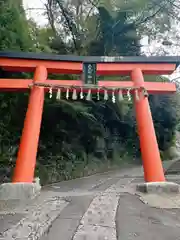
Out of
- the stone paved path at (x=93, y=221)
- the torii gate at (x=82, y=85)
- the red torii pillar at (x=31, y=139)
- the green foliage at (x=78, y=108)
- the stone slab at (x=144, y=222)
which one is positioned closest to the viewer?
the stone paved path at (x=93, y=221)

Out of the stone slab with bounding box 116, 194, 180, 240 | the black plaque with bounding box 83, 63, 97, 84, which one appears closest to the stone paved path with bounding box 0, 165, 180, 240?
the stone slab with bounding box 116, 194, 180, 240

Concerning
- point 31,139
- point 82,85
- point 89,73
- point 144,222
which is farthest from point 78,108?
point 144,222

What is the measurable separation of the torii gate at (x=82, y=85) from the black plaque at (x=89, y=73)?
26mm

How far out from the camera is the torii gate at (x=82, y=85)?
258 inches

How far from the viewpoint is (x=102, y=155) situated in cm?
1399

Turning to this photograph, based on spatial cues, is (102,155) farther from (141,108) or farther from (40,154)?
(141,108)

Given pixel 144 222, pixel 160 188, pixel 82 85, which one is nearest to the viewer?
pixel 144 222

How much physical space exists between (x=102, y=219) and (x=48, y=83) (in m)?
4.23

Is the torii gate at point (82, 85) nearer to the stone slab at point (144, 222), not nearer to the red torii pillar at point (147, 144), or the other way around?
the red torii pillar at point (147, 144)

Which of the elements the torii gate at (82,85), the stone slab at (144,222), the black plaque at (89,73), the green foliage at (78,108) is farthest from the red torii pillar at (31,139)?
the stone slab at (144,222)

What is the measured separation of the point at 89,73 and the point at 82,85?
0.45 metres

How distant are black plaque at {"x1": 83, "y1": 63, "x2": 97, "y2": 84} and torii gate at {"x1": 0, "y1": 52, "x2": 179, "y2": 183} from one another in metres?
0.03

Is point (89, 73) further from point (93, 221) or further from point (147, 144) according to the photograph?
point (93, 221)

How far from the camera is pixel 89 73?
7441 millimetres
